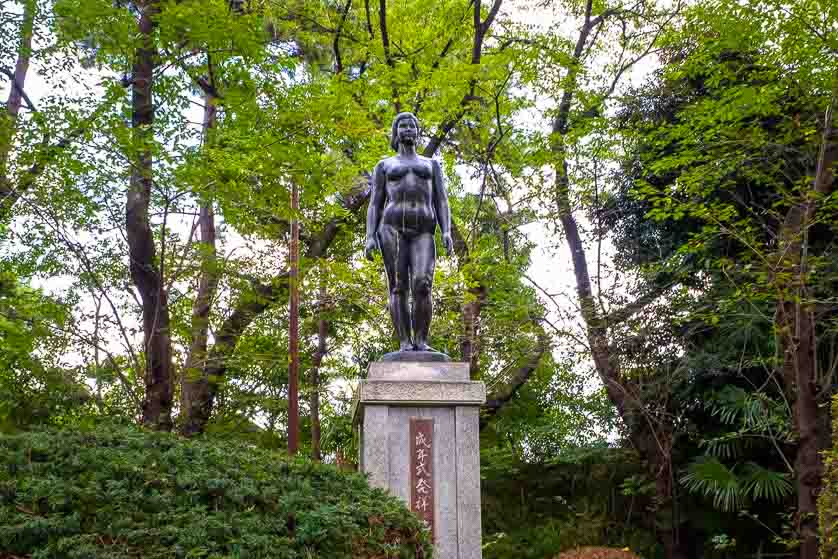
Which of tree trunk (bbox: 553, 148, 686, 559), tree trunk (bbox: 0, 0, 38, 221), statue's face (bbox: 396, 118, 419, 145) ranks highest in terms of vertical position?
tree trunk (bbox: 0, 0, 38, 221)

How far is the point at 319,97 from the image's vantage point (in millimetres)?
10172

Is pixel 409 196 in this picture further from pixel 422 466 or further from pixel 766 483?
pixel 766 483

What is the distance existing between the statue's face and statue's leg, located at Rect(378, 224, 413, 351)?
77cm

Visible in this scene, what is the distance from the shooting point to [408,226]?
6.64 m

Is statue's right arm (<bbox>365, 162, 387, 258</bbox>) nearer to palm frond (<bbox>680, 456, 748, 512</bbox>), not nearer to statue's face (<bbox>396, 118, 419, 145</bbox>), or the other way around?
statue's face (<bbox>396, 118, 419, 145</bbox>)

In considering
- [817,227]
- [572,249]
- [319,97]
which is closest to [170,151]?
[319,97]

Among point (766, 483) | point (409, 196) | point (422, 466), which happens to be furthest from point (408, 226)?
point (766, 483)

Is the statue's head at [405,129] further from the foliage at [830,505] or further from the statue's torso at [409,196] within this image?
the foliage at [830,505]

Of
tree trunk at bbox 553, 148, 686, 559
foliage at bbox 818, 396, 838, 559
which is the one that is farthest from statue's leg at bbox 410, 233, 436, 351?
tree trunk at bbox 553, 148, 686, 559

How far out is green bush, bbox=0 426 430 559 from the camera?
2.84 meters

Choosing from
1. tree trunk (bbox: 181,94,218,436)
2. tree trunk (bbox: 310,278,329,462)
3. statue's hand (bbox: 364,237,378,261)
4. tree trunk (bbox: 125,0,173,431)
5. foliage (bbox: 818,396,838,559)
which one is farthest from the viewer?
tree trunk (bbox: 310,278,329,462)

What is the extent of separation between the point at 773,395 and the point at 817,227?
265cm

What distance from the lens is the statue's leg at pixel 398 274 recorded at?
6.57 meters

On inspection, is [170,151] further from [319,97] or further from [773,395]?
[773,395]
